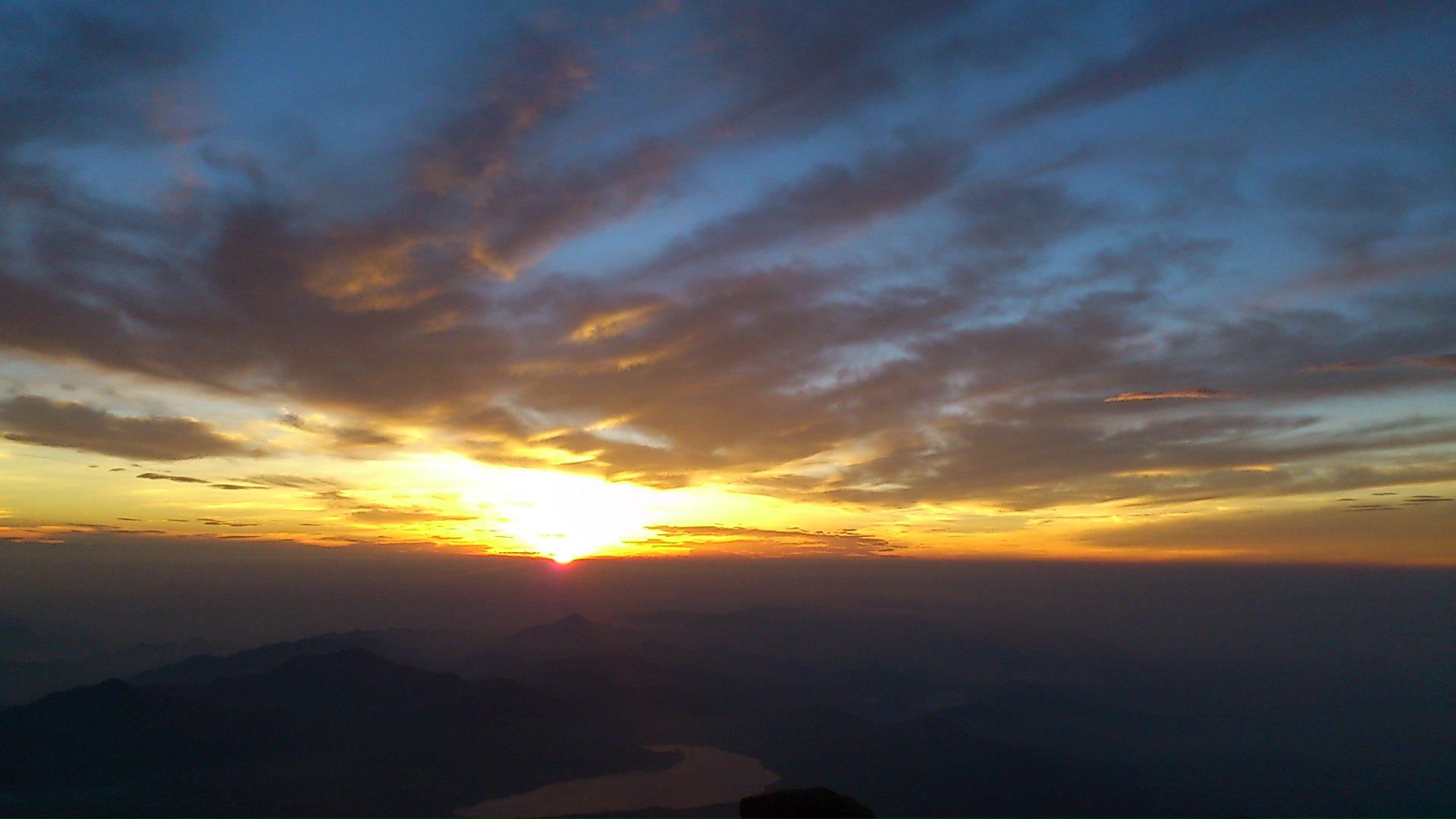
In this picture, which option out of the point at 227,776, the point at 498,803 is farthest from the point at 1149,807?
the point at 227,776

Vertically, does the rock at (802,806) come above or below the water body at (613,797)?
above

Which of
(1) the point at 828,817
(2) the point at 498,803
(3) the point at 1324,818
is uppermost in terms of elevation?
(1) the point at 828,817

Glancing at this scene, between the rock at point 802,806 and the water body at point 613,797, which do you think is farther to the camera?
the water body at point 613,797

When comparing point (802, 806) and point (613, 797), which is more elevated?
point (802, 806)

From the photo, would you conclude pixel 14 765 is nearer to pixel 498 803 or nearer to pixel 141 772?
pixel 141 772

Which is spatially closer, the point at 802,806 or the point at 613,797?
the point at 802,806

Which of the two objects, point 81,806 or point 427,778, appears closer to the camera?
point 81,806

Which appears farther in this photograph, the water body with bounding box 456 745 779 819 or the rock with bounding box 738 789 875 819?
the water body with bounding box 456 745 779 819

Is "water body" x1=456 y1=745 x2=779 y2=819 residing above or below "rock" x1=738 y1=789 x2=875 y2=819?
below
